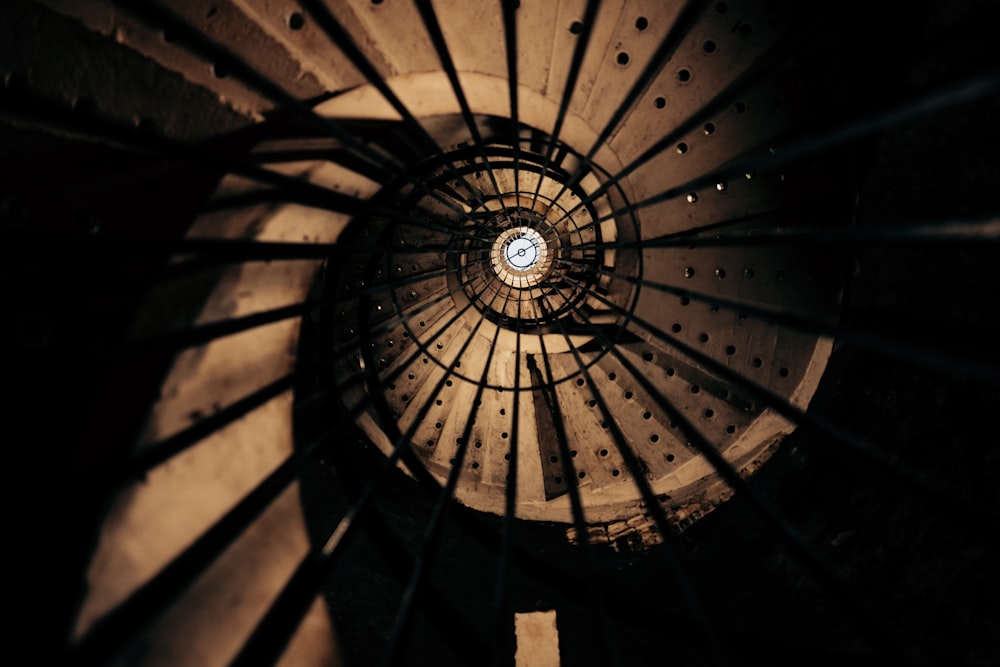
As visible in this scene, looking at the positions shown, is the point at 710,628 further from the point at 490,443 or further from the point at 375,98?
the point at 490,443

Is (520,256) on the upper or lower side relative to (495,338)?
upper

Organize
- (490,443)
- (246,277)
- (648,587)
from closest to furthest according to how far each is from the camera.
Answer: (246,277) → (648,587) → (490,443)

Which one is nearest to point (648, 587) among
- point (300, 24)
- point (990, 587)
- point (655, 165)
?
point (990, 587)

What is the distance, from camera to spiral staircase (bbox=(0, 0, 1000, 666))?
118 cm

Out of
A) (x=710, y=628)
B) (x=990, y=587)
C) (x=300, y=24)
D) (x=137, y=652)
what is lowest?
(x=990, y=587)

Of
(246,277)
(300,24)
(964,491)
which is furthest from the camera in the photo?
(964,491)

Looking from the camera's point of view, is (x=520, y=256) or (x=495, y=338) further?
(x=520, y=256)

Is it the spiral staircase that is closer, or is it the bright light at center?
the spiral staircase

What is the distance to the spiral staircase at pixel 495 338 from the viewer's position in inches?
46.5

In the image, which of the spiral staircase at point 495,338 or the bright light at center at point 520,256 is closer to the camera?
the spiral staircase at point 495,338

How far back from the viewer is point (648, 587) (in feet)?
8.54

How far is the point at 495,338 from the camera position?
91.2 inches

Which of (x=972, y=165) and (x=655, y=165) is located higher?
(x=655, y=165)

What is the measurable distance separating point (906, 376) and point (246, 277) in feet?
9.01
